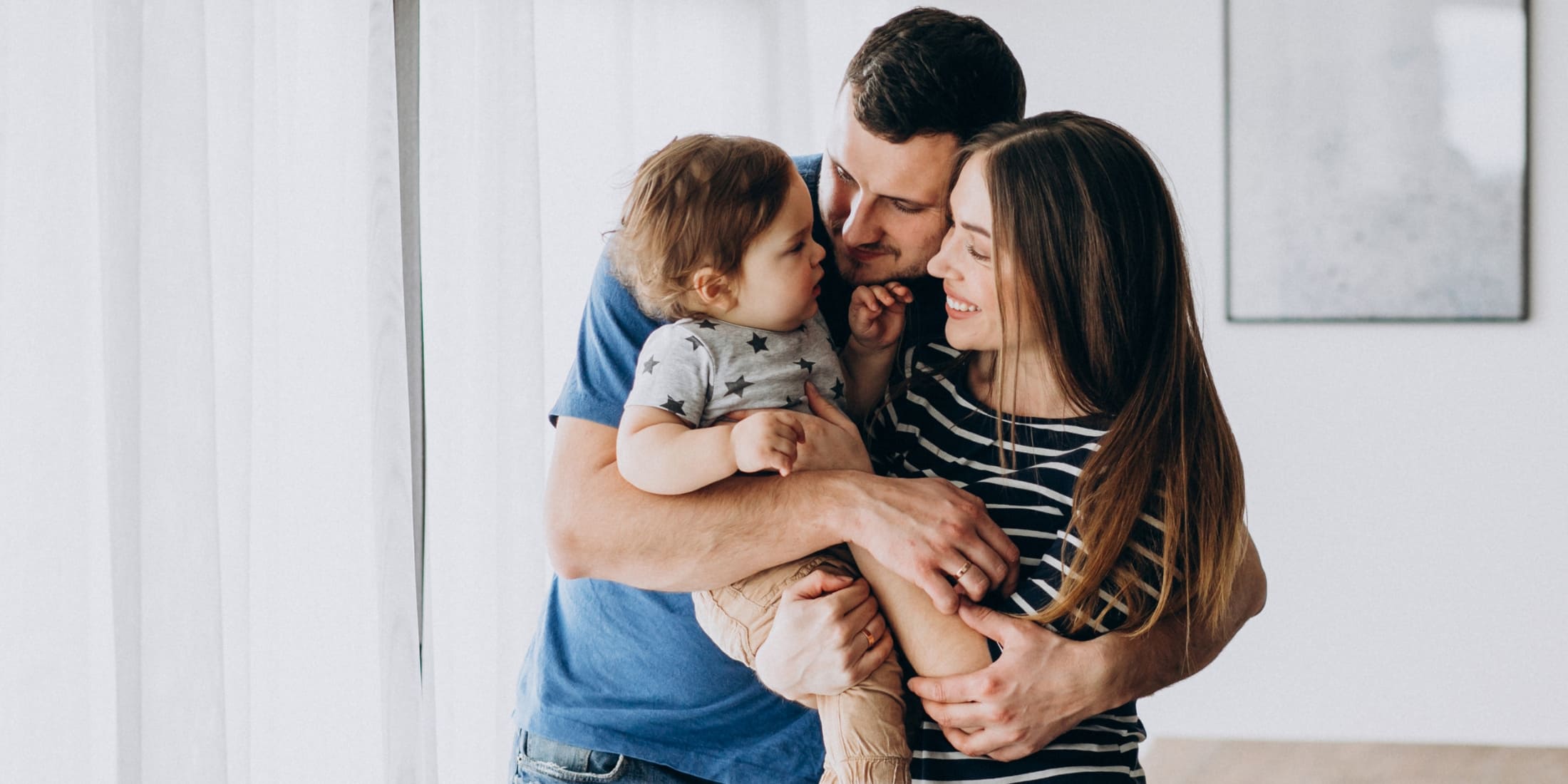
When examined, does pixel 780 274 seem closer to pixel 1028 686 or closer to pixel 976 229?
pixel 976 229

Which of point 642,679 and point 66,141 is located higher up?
point 66,141

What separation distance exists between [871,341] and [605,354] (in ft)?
1.07

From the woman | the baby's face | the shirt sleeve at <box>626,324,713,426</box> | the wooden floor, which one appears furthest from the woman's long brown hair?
the wooden floor

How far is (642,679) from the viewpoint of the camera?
131 cm

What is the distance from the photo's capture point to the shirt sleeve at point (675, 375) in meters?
1.25

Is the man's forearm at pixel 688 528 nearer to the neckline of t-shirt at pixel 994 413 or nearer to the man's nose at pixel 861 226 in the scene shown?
the neckline of t-shirt at pixel 994 413

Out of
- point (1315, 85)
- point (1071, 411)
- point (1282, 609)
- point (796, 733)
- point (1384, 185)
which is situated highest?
point (1315, 85)

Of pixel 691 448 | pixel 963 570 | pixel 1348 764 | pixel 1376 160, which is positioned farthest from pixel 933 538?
pixel 1376 160

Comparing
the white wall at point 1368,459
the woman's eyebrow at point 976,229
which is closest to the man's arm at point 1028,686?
the woman's eyebrow at point 976,229

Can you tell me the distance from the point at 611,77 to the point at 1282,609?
262 cm

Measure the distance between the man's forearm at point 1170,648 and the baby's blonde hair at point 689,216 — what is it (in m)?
0.57

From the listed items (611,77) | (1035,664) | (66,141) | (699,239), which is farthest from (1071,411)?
(611,77)

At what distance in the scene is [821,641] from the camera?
1.14 m

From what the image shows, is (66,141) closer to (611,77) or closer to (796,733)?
(796,733)
